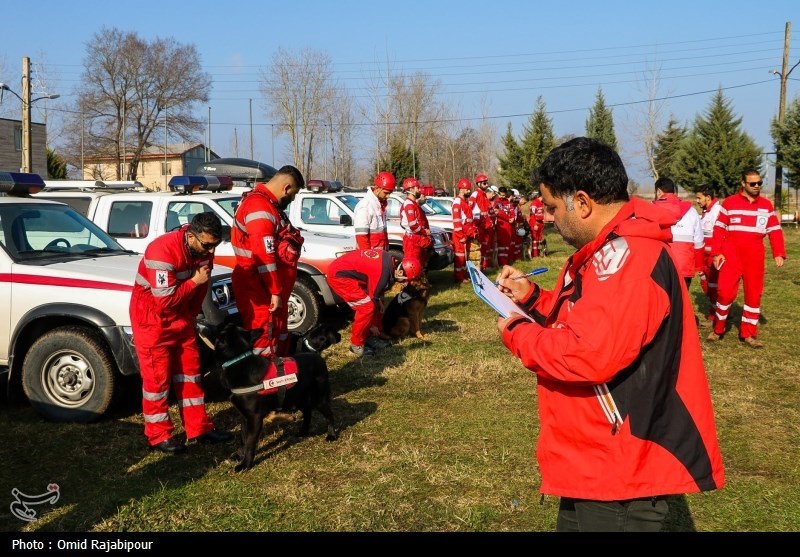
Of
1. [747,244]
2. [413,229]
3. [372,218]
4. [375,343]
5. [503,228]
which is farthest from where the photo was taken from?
[503,228]

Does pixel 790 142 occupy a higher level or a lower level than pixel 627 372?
higher

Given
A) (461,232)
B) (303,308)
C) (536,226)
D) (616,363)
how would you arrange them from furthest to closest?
(536,226) < (461,232) < (303,308) < (616,363)

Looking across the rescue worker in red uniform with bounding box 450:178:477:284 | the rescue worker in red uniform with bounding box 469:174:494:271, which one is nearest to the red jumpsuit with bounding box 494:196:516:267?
the rescue worker in red uniform with bounding box 469:174:494:271

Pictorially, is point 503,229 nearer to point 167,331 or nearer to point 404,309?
point 404,309

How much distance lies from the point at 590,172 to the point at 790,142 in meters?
→ 33.3

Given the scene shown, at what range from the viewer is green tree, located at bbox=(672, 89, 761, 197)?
35.4m

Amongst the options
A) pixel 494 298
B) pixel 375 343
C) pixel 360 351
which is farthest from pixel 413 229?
pixel 494 298

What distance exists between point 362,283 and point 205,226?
3307 mm

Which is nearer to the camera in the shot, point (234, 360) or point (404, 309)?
point (234, 360)

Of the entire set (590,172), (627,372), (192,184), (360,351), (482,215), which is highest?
(192,184)

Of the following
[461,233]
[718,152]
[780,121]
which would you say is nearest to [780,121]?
[780,121]

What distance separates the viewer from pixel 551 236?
93.5 ft

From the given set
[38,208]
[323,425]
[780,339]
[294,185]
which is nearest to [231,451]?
[323,425]

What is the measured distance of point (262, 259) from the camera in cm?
593
